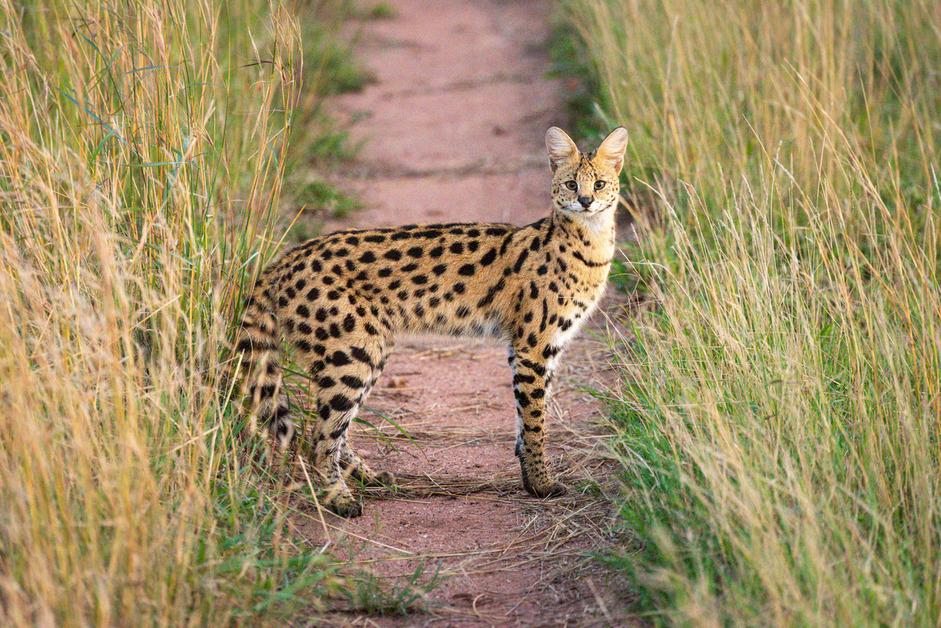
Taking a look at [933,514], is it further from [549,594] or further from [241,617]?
[241,617]

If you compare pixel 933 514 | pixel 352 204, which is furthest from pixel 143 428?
pixel 352 204

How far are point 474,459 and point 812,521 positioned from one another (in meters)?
2.22

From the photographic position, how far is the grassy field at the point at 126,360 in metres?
3.11

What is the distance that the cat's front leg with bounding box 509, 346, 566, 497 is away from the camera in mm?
4707

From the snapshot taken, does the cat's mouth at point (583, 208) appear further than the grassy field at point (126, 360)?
Yes

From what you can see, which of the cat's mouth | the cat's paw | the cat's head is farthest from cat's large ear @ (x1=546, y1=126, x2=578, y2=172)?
the cat's paw

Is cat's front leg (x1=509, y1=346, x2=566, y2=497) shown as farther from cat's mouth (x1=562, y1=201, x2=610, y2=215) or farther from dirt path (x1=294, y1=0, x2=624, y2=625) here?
cat's mouth (x1=562, y1=201, x2=610, y2=215)

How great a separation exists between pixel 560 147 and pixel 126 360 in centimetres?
241

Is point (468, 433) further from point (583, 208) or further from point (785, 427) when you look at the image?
point (785, 427)

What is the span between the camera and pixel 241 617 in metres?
3.27

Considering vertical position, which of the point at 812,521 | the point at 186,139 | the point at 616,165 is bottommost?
the point at 812,521

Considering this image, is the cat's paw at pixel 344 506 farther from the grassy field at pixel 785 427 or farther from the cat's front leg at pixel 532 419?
the grassy field at pixel 785 427

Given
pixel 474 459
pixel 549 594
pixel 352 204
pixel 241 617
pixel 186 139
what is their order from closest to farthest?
pixel 241 617
pixel 549 594
pixel 186 139
pixel 474 459
pixel 352 204

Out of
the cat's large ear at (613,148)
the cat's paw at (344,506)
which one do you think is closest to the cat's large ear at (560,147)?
the cat's large ear at (613,148)
